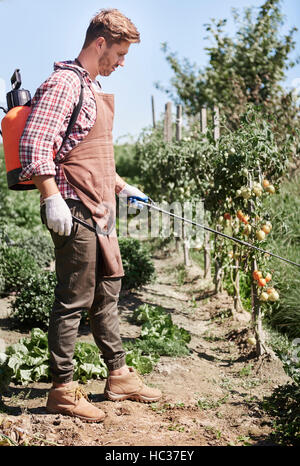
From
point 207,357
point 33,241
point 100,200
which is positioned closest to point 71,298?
point 100,200

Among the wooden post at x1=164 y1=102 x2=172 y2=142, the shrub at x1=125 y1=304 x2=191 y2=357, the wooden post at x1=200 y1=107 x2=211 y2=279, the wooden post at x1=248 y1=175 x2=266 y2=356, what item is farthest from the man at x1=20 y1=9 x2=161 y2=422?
the wooden post at x1=164 y1=102 x2=172 y2=142

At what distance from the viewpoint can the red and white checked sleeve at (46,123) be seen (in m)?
2.48

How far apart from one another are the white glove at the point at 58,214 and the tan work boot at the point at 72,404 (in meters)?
0.85

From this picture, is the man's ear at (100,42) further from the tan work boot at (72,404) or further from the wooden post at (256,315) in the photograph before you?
Answer: the tan work boot at (72,404)

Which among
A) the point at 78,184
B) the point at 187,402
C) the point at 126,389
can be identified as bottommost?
the point at 187,402

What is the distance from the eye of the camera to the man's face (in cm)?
271

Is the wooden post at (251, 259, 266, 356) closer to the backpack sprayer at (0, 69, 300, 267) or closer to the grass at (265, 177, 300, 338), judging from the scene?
the grass at (265, 177, 300, 338)

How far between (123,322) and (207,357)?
930mm

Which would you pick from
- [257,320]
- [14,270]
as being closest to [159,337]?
[257,320]

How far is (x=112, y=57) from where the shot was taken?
2.73 metres

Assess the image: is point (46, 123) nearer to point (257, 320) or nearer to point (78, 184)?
point (78, 184)

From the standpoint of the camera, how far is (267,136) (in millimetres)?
3898

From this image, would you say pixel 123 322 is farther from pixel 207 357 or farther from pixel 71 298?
pixel 71 298

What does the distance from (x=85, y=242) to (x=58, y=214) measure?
0.83ft
